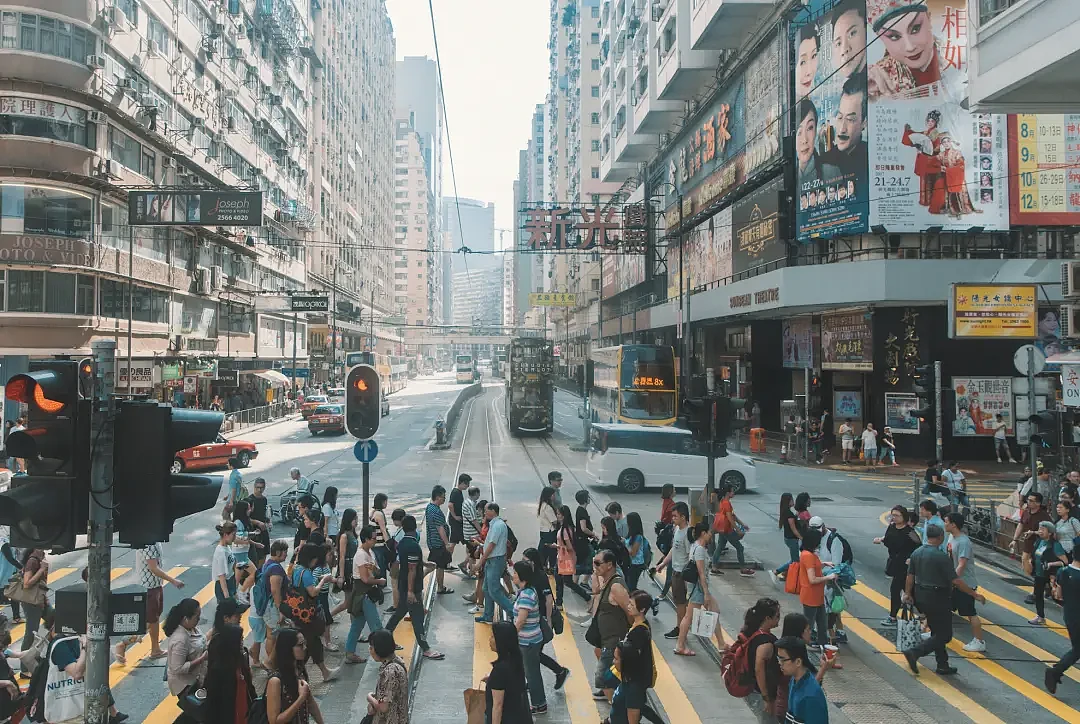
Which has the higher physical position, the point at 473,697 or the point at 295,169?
the point at 295,169

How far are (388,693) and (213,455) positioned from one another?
68.8 feet

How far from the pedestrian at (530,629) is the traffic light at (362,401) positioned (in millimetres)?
4020

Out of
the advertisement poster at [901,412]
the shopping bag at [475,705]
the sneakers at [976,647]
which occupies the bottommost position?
the sneakers at [976,647]

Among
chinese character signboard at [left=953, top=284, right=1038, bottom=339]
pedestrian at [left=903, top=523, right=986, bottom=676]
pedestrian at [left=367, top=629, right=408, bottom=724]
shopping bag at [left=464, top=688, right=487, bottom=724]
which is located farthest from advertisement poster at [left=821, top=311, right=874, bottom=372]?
pedestrian at [left=367, top=629, right=408, bottom=724]

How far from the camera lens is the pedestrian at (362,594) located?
30.3ft

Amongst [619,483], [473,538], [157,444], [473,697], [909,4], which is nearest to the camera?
[157,444]

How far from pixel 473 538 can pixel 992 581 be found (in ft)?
29.7

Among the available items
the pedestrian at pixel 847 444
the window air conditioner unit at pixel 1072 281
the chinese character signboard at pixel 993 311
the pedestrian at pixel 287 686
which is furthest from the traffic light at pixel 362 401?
the pedestrian at pixel 847 444

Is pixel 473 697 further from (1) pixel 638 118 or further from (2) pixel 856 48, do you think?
(1) pixel 638 118

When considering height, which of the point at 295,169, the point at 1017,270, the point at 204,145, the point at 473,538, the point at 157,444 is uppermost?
the point at 295,169

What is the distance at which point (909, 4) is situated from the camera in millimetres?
28016

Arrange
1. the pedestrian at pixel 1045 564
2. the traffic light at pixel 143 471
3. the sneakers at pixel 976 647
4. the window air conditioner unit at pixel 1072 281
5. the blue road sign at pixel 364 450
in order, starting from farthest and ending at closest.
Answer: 1. the window air conditioner unit at pixel 1072 281
2. the blue road sign at pixel 364 450
3. the pedestrian at pixel 1045 564
4. the sneakers at pixel 976 647
5. the traffic light at pixel 143 471

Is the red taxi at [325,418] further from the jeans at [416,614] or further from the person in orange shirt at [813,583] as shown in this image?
the person in orange shirt at [813,583]

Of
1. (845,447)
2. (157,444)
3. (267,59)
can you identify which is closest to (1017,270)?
(845,447)
